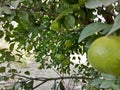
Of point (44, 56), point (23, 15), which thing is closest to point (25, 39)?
point (44, 56)

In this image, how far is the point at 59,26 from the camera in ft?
2.80

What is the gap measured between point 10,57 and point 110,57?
1.19 meters

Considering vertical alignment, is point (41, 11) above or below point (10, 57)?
above

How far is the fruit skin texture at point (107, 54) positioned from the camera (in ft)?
1.71

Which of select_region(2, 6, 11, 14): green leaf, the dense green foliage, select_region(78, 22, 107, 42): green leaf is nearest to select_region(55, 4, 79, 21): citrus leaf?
the dense green foliage

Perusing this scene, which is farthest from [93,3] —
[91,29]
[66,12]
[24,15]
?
[24,15]

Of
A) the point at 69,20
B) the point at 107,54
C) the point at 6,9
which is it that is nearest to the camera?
the point at 107,54

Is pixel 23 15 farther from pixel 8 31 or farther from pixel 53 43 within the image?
pixel 53 43

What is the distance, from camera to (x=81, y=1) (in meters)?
0.79

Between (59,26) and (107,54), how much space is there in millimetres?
343

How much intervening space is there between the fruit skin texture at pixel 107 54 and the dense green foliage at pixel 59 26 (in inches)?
0.8

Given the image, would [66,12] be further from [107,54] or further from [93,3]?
[107,54]

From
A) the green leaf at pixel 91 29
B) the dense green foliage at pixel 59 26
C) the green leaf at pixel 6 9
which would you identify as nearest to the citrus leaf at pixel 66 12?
the dense green foliage at pixel 59 26

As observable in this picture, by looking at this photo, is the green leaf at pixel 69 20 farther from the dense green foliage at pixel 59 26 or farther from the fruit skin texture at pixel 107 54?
the fruit skin texture at pixel 107 54
